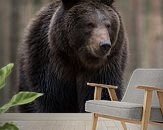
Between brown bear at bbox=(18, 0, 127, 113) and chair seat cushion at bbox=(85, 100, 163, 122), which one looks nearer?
chair seat cushion at bbox=(85, 100, 163, 122)

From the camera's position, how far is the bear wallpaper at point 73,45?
3.54 m

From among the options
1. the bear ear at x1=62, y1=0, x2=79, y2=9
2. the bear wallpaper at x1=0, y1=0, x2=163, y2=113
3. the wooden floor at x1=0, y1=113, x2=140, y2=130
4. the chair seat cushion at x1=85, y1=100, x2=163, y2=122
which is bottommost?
the wooden floor at x1=0, y1=113, x2=140, y2=130

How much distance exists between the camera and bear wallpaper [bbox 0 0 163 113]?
3535 millimetres

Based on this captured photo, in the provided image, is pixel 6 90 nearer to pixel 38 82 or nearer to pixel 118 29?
pixel 38 82

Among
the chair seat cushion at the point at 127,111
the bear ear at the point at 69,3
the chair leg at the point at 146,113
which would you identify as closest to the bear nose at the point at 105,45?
the bear ear at the point at 69,3

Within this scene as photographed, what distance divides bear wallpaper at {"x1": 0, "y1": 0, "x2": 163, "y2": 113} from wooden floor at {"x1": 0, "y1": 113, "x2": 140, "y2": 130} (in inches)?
2.6

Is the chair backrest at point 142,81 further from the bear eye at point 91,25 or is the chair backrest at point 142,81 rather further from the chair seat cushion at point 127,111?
the bear eye at point 91,25

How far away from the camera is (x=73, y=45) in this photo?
3.54 metres

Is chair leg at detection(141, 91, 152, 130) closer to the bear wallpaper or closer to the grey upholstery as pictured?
the grey upholstery

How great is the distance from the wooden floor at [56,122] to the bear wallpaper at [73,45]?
67 millimetres

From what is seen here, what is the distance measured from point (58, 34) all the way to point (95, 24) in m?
0.34

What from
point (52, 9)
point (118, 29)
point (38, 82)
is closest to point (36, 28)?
point (52, 9)

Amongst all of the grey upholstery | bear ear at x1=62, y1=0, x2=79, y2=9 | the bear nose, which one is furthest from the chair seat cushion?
bear ear at x1=62, y1=0, x2=79, y2=9

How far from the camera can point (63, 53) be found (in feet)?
11.8
